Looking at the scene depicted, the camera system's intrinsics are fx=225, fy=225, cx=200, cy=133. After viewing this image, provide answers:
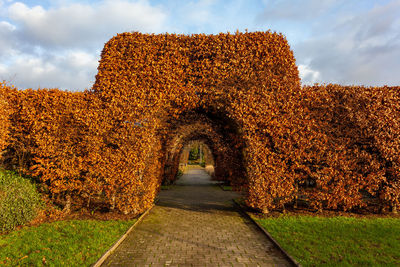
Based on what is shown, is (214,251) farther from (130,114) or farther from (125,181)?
(130,114)

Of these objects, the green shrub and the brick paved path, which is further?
the green shrub

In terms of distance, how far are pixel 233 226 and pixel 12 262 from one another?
5622 mm

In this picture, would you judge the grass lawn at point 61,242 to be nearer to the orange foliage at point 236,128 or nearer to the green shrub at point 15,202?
the green shrub at point 15,202

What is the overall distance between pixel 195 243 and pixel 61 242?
3.34 metres

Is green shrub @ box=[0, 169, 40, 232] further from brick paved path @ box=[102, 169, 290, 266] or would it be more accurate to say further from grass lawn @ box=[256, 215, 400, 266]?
grass lawn @ box=[256, 215, 400, 266]

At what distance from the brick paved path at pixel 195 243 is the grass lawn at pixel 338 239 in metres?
0.53

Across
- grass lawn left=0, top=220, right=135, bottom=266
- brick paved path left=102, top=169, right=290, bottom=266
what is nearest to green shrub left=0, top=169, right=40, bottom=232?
grass lawn left=0, top=220, right=135, bottom=266

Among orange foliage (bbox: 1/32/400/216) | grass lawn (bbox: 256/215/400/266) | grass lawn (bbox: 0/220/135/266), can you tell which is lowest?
grass lawn (bbox: 0/220/135/266)

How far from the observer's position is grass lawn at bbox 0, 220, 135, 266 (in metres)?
Result: 4.71

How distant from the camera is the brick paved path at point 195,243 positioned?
484 cm

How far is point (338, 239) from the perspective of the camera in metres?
5.93

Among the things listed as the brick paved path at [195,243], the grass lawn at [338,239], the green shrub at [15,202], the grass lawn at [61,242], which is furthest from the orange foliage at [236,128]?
the grass lawn at [61,242]

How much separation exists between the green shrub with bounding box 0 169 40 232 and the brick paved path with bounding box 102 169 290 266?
3.39 m

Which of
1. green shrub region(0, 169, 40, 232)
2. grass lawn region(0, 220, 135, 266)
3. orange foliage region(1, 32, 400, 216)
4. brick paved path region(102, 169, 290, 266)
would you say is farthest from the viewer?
orange foliage region(1, 32, 400, 216)
